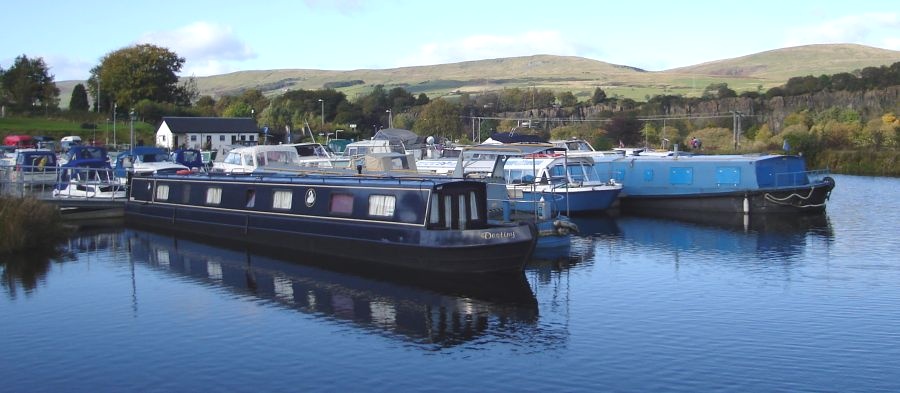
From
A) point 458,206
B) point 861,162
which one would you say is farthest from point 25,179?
point 861,162

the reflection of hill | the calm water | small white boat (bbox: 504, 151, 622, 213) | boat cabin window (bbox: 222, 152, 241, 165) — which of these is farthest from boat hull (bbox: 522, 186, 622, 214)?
boat cabin window (bbox: 222, 152, 241, 165)

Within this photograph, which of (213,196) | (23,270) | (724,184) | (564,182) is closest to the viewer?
(23,270)

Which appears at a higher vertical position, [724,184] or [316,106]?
[316,106]

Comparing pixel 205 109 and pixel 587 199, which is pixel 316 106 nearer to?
pixel 205 109

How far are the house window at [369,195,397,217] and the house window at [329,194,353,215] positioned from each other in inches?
37.7

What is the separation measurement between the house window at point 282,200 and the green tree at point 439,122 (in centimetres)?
5673

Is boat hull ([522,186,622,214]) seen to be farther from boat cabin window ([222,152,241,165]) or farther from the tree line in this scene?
the tree line

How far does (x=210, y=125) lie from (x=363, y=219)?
171 ft

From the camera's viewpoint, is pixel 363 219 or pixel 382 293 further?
pixel 363 219

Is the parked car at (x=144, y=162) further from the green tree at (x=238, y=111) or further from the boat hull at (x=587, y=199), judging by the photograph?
the green tree at (x=238, y=111)

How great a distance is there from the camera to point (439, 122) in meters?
87.9

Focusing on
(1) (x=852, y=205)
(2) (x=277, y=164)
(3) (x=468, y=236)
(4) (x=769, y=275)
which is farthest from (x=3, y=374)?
(1) (x=852, y=205)

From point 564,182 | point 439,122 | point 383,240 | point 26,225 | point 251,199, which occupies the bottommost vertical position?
point 383,240

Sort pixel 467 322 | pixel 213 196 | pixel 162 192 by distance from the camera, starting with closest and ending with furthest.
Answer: pixel 467 322
pixel 213 196
pixel 162 192
